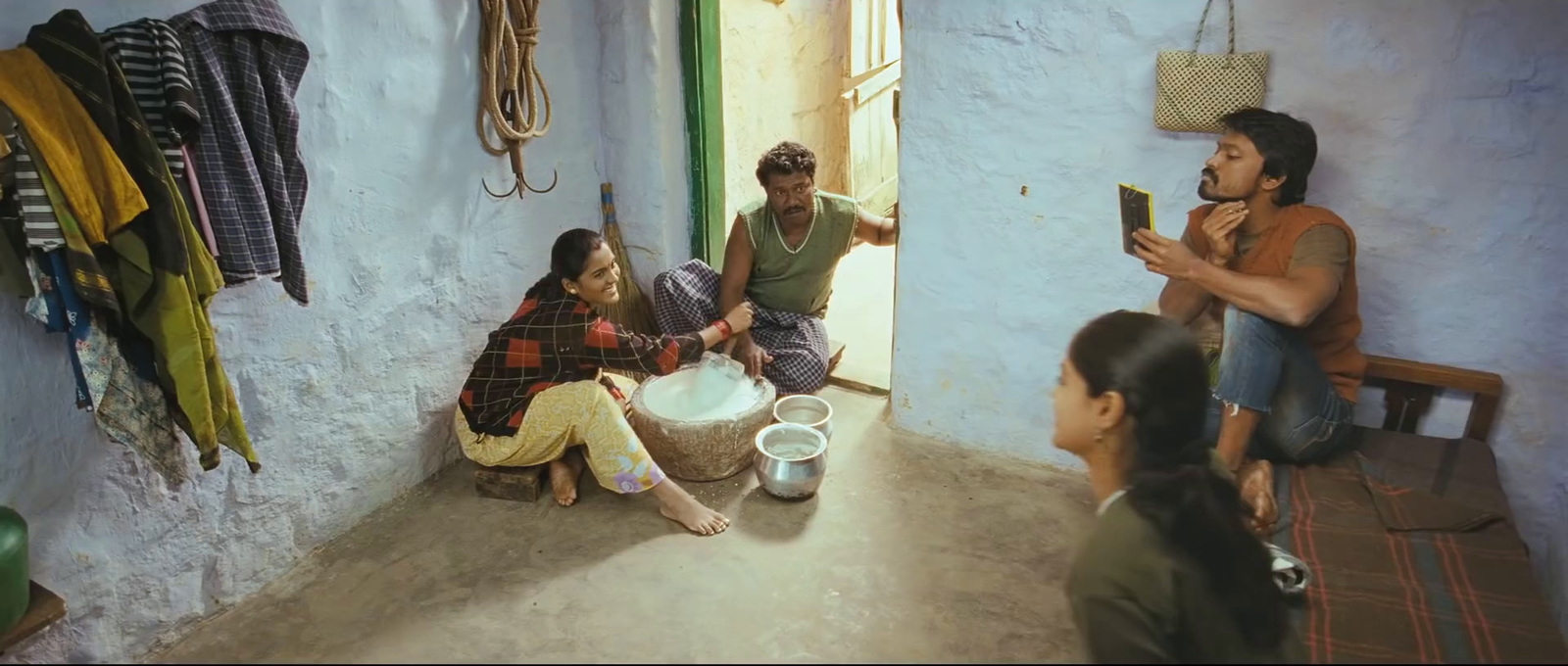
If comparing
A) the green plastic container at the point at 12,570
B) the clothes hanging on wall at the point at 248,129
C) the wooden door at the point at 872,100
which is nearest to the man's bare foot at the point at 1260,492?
the clothes hanging on wall at the point at 248,129

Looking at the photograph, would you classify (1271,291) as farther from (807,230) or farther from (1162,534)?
(807,230)

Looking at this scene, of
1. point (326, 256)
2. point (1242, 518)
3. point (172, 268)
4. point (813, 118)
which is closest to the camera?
point (1242, 518)

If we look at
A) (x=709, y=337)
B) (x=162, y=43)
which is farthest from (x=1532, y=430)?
(x=162, y=43)

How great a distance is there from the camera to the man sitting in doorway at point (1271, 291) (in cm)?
215

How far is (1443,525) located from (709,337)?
1.82 meters

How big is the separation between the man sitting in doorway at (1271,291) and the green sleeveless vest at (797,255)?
134cm

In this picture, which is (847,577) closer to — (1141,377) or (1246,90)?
(1141,377)

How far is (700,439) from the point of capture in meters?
2.80

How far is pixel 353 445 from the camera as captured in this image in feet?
8.77

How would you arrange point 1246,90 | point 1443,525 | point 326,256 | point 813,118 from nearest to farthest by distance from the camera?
1. point 1443,525
2. point 1246,90
3. point 326,256
4. point 813,118

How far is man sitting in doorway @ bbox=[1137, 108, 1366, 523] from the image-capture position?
2.15m

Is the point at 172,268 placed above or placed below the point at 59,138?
below

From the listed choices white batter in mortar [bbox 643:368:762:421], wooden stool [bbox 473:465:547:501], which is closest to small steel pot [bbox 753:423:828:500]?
white batter in mortar [bbox 643:368:762:421]

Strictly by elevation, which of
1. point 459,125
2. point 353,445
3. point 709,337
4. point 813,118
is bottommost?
point 353,445
